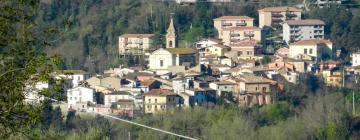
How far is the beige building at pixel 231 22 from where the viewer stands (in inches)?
1379

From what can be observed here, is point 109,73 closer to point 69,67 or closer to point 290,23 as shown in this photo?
point 69,67

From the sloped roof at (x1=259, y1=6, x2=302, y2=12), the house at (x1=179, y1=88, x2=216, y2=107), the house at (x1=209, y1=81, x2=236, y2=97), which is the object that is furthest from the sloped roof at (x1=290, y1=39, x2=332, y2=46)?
the house at (x1=179, y1=88, x2=216, y2=107)

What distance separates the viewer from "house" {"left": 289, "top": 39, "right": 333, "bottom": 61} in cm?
3225

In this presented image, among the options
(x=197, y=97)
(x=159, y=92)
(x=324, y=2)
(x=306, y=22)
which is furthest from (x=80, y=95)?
(x=324, y=2)

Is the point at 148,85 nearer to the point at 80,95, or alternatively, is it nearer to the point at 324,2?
the point at 80,95

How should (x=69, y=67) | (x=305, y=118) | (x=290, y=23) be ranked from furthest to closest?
(x=290, y=23), (x=69, y=67), (x=305, y=118)

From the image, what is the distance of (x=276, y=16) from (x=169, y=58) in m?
6.02

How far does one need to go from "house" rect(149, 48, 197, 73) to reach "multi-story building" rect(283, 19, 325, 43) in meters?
4.22

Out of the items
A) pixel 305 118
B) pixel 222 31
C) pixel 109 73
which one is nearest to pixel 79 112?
pixel 305 118

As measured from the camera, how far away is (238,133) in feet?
65.2

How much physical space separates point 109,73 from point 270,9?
7.60 metres

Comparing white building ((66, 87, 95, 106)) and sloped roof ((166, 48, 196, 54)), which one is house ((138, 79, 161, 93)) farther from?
sloped roof ((166, 48, 196, 54))

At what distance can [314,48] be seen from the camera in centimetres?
3244

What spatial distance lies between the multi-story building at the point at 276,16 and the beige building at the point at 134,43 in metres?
3.59
